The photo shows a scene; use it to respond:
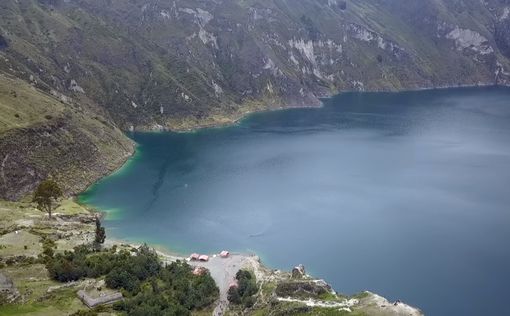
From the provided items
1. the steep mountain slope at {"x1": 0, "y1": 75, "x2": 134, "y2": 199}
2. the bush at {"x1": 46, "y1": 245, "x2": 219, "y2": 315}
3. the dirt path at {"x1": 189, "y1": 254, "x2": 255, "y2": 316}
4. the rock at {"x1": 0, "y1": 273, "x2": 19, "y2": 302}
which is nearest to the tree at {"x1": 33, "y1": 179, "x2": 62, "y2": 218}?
the steep mountain slope at {"x1": 0, "y1": 75, "x2": 134, "y2": 199}

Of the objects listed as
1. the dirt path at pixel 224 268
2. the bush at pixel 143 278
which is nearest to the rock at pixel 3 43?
the bush at pixel 143 278

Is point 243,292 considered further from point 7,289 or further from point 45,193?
point 45,193

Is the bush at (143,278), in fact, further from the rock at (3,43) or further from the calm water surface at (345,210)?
the rock at (3,43)

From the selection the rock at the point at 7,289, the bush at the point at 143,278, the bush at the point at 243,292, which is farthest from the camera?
the bush at the point at 243,292

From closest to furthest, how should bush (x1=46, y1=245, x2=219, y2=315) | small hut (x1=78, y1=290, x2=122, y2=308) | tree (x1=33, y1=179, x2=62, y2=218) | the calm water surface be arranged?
small hut (x1=78, y1=290, x2=122, y2=308)
bush (x1=46, y1=245, x2=219, y2=315)
the calm water surface
tree (x1=33, y1=179, x2=62, y2=218)

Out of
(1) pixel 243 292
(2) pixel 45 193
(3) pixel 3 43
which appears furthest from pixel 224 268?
(3) pixel 3 43

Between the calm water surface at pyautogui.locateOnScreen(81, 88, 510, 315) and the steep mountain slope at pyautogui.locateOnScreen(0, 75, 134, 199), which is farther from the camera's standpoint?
the steep mountain slope at pyautogui.locateOnScreen(0, 75, 134, 199)

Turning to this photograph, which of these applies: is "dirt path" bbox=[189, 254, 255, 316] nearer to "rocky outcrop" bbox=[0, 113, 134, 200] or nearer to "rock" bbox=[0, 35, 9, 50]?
"rocky outcrop" bbox=[0, 113, 134, 200]

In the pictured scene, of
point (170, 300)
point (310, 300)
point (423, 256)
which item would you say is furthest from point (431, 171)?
point (170, 300)

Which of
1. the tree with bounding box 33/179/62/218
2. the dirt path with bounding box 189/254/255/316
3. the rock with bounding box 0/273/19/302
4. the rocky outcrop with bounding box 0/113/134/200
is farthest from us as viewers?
the rocky outcrop with bounding box 0/113/134/200
